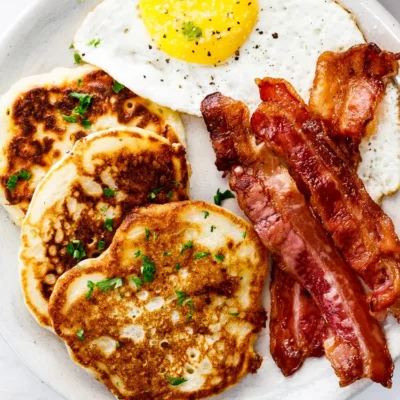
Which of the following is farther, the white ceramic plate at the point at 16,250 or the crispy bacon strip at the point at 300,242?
the white ceramic plate at the point at 16,250

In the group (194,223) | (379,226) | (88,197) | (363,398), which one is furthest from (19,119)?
(363,398)

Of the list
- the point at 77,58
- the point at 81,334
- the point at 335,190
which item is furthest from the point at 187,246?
the point at 77,58

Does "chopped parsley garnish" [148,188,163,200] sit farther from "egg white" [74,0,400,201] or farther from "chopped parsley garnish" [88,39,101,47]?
"chopped parsley garnish" [88,39,101,47]

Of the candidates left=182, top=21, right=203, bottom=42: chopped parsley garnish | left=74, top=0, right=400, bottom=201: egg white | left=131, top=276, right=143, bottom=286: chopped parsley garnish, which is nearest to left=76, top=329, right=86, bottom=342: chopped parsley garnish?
left=131, top=276, right=143, bottom=286: chopped parsley garnish

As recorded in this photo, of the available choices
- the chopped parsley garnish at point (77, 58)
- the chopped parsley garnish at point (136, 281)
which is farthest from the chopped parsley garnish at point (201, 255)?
the chopped parsley garnish at point (77, 58)

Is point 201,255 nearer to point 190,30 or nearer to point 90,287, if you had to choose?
point 90,287

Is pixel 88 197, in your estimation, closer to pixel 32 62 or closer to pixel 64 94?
pixel 64 94

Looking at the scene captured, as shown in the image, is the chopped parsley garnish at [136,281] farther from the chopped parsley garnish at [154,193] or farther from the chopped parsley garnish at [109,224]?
the chopped parsley garnish at [154,193]
